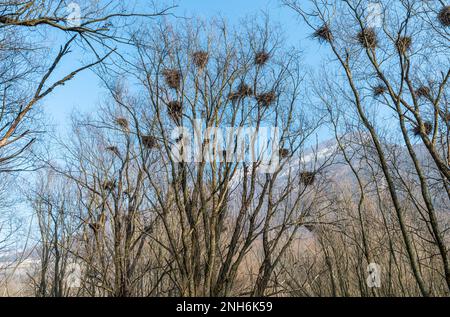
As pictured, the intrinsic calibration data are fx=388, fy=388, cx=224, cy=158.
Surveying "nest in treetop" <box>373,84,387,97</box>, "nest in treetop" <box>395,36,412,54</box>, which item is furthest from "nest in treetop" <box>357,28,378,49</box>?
"nest in treetop" <box>373,84,387,97</box>

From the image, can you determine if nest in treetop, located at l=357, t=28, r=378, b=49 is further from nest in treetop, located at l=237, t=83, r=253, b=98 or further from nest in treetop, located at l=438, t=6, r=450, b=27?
nest in treetop, located at l=237, t=83, r=253, b=98

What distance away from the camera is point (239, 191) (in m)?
10.2

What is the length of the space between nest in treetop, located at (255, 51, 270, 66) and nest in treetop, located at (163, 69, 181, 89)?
218 centimetres

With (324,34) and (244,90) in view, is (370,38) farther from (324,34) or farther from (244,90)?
(244,90)

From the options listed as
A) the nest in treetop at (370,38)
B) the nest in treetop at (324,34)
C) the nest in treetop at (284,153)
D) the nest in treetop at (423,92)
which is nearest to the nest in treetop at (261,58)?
the nest in treetop at (324,34)

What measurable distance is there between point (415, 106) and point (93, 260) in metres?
11.2

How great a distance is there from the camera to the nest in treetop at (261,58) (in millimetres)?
9279

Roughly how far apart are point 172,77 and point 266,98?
104 inches

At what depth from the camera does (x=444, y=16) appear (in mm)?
7320

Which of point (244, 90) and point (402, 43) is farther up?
point (244, 90)

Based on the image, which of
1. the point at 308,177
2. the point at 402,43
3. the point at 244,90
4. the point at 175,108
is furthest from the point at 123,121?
the point at 402,43

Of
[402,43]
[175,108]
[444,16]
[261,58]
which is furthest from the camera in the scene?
[261,58]
